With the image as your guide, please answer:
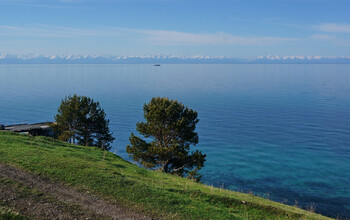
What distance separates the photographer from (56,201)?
51.5 feet

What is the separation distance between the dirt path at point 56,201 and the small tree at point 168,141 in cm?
2208

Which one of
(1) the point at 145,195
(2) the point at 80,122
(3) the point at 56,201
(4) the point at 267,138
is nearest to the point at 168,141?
(2) the point at 80,122

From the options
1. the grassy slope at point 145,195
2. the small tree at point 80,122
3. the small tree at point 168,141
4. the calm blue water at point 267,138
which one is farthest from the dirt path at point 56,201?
the calm blue water at point 267,138

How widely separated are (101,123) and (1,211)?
3845 cm

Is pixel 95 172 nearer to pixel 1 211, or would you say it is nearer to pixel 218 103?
pixel 1 211

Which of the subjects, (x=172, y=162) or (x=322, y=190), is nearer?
(x=172, y=162)

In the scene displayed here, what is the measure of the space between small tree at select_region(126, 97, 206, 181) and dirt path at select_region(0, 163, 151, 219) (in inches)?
869

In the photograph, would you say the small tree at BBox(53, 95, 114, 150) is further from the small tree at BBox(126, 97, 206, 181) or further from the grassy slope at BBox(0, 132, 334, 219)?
the grassy slope at BBox(0, 132, 334, 219)

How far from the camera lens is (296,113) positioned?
103 metres

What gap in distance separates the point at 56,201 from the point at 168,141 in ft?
85.7

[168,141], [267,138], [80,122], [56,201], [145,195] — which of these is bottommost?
[267,138]

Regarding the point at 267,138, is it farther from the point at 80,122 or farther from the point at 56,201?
the point at 56,201

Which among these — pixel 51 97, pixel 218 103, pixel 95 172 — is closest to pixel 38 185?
pixel 95 172

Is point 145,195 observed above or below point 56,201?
below
